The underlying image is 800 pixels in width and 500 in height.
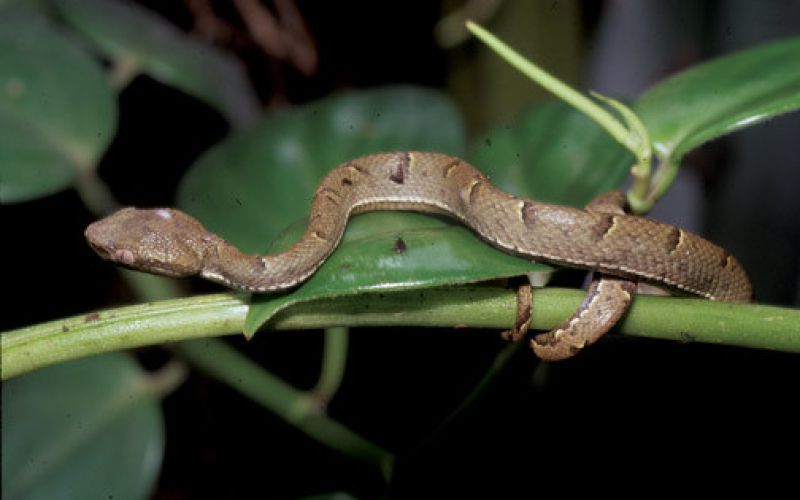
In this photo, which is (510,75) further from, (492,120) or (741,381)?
(741,381)

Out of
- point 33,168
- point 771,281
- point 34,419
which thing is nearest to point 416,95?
point 33,168

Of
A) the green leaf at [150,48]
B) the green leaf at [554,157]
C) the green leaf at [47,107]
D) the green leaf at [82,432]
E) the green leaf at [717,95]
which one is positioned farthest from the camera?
the green leaf at [150,48]

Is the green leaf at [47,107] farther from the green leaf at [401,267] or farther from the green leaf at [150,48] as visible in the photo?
the green leaf at [401,267]

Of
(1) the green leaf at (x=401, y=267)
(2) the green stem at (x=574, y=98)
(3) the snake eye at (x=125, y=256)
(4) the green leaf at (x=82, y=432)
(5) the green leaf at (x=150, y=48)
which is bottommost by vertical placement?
(4) the green leaf at (x=82, y=432)

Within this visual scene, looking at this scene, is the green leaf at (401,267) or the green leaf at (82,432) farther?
the green leaf at (82,432)

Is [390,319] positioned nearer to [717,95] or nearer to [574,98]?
[574,98]

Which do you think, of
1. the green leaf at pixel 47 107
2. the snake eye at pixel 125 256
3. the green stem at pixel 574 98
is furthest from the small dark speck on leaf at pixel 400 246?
the green leaf at pixel 47 107
